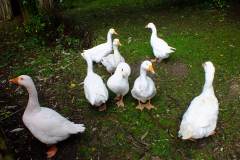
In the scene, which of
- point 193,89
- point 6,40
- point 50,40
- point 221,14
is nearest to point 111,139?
point 193,89

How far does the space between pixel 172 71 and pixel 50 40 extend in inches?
120

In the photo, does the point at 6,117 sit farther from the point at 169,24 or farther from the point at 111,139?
the point at 169,24

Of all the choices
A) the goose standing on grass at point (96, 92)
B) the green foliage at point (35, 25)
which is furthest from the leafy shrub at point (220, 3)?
the goose standing on grass at point (96, 92)

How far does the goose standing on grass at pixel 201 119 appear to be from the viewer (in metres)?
4.95

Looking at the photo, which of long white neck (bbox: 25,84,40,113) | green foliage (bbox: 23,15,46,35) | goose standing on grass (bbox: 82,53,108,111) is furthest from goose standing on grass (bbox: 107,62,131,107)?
green foliage (bbox: 23,15,46,35)

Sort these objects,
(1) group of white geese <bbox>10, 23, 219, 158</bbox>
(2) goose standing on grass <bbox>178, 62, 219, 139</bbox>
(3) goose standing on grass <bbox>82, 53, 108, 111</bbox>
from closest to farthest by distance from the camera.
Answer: (2) goose standing on grass <bbox>178, 62, 219, 139</bbox> → (1) group of white geese <bbox>10, 23, 219, 158</bbox> → (3) goose standing on grass <bbox>82, 53, 108, 111</bbox>

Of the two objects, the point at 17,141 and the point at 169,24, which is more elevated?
the point at 169,24

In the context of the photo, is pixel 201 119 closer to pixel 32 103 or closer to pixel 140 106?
pixel 140 106

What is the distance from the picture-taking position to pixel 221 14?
9.12 metres

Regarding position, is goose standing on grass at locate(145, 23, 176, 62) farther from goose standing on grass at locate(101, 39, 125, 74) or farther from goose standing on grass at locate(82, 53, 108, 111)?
goose standing on grass at locate(82, 53, 108, 111)

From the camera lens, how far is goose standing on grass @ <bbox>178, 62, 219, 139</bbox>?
16.2ft

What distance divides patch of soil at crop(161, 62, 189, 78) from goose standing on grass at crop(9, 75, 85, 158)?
236cm

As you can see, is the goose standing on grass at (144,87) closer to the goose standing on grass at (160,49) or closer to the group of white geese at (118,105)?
the group of white geese at (118,105)

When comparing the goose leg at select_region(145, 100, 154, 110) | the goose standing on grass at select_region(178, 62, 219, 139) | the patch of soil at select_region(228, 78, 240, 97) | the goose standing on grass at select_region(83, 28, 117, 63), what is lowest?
the goose leg at select_region(145, 100, 154, 110)
